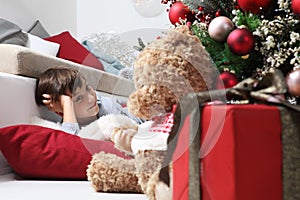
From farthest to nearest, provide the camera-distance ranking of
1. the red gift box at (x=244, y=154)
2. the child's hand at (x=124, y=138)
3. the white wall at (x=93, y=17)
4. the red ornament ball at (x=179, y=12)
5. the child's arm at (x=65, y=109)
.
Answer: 1. the white wall at (x=93, y=17)
2. the child's arm at (x=65, y=109)
3. the red ornament ball at (x=179, y=12)
4. the child's hand at (x=124, y=138)
5. the red gift box at (x=244, y=154)

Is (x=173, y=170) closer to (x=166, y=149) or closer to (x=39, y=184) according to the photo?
(x=166, y=149)

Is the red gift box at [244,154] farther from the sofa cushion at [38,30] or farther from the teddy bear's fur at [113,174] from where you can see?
the sofa cushion at [38,30]

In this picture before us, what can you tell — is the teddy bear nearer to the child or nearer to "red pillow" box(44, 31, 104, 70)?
the child

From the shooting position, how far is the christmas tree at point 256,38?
95 centimetres

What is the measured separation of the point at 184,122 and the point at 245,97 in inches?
3.6

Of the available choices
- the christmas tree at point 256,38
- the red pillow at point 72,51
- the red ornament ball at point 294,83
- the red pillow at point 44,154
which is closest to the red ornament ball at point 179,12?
the christmas tree at point 256,38

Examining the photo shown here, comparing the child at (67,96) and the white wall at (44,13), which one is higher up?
the white wall at (44,13)

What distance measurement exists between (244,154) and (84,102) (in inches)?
42.6

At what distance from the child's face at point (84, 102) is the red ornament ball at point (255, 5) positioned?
74cm

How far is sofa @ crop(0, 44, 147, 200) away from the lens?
1006mm

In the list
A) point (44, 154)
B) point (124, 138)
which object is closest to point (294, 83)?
point (124, 138)

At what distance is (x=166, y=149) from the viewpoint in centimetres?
76

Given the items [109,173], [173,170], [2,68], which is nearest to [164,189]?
[173,170]

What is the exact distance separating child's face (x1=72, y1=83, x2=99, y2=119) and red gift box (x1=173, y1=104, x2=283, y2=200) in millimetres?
1029
